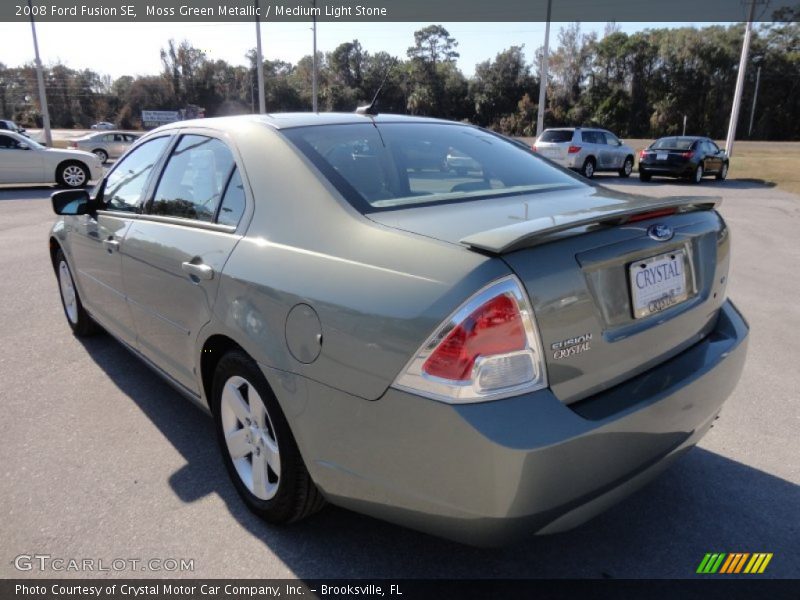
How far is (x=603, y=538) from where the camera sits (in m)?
2.44

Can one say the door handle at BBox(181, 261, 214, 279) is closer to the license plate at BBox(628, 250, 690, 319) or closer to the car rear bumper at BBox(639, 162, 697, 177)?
the license plate at BBox(628, 250, 690, 319)

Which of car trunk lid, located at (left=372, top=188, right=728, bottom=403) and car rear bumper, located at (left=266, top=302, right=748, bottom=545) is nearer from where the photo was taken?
car rear bumper, located at (left=266, top=302, right=748, bottom=545)

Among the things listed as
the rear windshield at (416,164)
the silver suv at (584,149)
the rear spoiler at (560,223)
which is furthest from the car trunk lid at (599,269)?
the silver suv at (584,149)

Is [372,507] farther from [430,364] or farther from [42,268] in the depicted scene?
[42,268]

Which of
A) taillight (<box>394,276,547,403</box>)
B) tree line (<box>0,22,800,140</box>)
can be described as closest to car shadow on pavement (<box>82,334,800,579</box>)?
taillight (<box>394,276,547,403</box>)

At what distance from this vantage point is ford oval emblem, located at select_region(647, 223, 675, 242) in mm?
2129

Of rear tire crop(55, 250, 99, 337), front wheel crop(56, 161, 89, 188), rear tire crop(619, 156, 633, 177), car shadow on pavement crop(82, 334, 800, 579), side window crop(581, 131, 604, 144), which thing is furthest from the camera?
rear tire crop(619, 156, 633, 177)

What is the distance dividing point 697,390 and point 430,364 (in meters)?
1.10

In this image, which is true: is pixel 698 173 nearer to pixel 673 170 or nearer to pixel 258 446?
pixel 673 170

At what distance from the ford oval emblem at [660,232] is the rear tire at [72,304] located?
4.10 meters

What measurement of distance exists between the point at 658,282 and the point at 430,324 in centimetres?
95

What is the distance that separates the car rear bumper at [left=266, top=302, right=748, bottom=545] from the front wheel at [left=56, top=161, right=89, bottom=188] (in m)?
17.7

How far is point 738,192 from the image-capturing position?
58.0ft

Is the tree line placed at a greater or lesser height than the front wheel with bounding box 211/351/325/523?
greater
